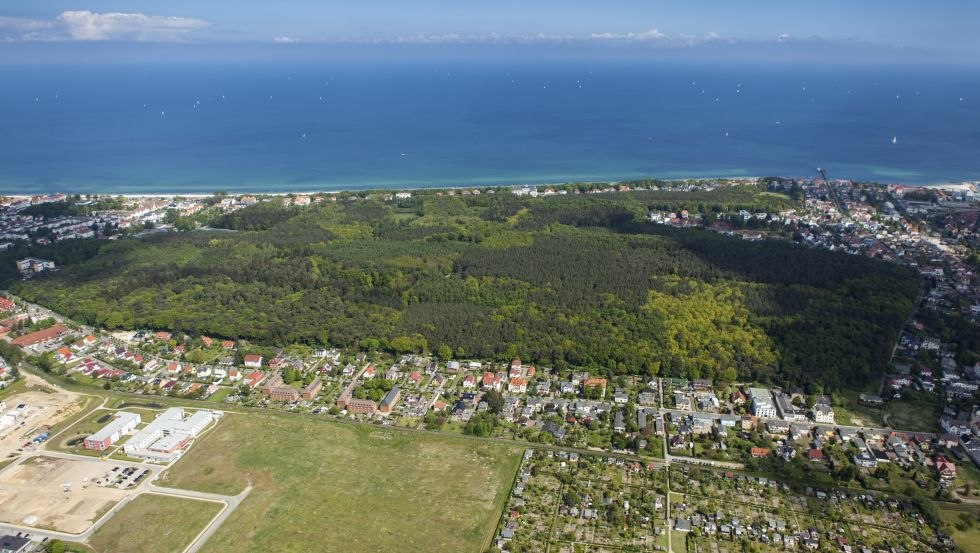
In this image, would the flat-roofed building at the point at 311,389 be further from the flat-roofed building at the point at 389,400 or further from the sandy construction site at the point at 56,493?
the sandy construction site at the point at 56,493

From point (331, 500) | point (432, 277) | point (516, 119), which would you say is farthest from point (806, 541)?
point (516, 119)

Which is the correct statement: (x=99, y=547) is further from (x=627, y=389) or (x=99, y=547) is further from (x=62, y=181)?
(x=62, y=181)

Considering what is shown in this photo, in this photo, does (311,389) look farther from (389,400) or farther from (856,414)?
(856,414)

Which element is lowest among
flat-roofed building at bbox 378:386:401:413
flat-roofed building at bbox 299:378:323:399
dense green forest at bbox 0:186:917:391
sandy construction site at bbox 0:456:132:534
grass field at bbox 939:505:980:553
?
sandy construction site at bbox 0:456:132:534

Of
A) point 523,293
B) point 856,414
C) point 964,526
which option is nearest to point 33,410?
point 523,293

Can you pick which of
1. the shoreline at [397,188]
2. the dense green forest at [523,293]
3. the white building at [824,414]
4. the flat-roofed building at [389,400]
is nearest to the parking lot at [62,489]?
the flat-roofed building at [389,400]

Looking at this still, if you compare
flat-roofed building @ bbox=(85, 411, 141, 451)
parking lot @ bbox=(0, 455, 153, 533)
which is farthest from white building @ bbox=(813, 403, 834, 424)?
flat-roofed building @ bbox=(85, 411, 141, 451)

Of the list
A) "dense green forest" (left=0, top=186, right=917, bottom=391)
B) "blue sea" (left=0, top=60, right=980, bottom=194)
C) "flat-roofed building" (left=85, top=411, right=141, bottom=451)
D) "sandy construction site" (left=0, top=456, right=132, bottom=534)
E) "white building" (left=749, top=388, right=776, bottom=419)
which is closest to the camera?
"sandy construction site" (left=0, top=456, right=132, bottom=534)

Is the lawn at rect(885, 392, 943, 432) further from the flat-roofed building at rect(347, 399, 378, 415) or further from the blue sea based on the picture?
the blue sea
